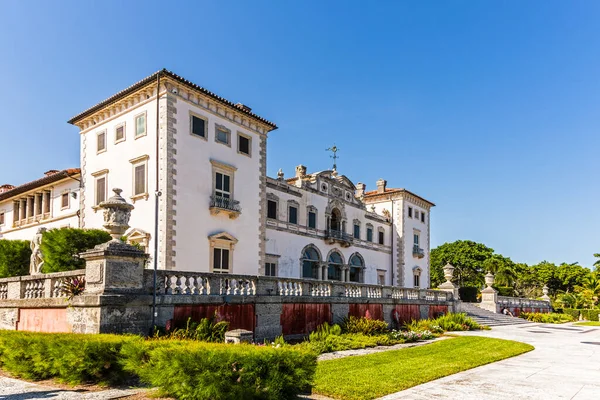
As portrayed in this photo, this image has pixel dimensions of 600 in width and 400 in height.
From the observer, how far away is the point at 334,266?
39.3m

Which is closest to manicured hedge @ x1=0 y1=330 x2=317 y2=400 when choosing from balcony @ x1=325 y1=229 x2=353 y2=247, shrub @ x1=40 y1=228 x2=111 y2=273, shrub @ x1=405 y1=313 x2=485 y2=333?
shrub @ x1=40 y1=228 x2=111 y2=273

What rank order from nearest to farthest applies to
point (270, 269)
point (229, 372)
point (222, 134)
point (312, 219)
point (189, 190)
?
point (229, 372), point (189, 190), point (222, 134), point (270, 269), point (312, 219)

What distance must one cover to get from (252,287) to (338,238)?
22.6 meters

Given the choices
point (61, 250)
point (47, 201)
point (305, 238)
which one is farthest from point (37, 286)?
point (305, 238)

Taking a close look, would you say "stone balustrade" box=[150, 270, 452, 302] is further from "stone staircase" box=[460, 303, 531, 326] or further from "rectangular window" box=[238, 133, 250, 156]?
"stone staircase" box=[460, 303, 531, 326]

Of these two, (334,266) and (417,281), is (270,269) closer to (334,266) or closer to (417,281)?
(334,266)

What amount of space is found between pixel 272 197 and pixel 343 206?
31.2 feet

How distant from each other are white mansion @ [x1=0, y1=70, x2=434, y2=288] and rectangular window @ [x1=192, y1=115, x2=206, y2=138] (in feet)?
0.18

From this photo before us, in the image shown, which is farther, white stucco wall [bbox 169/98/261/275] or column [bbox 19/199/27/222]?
column [bbox 19/199/27/222]

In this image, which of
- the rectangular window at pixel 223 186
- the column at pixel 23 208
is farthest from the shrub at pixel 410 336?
the column at pixel 23 208

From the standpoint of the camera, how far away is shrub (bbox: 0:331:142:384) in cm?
937

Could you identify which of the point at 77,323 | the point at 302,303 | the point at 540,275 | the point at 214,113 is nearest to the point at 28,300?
the point at 77,323

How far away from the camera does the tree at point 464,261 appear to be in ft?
258

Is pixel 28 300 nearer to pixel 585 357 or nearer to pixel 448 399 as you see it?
pixel 448 399
